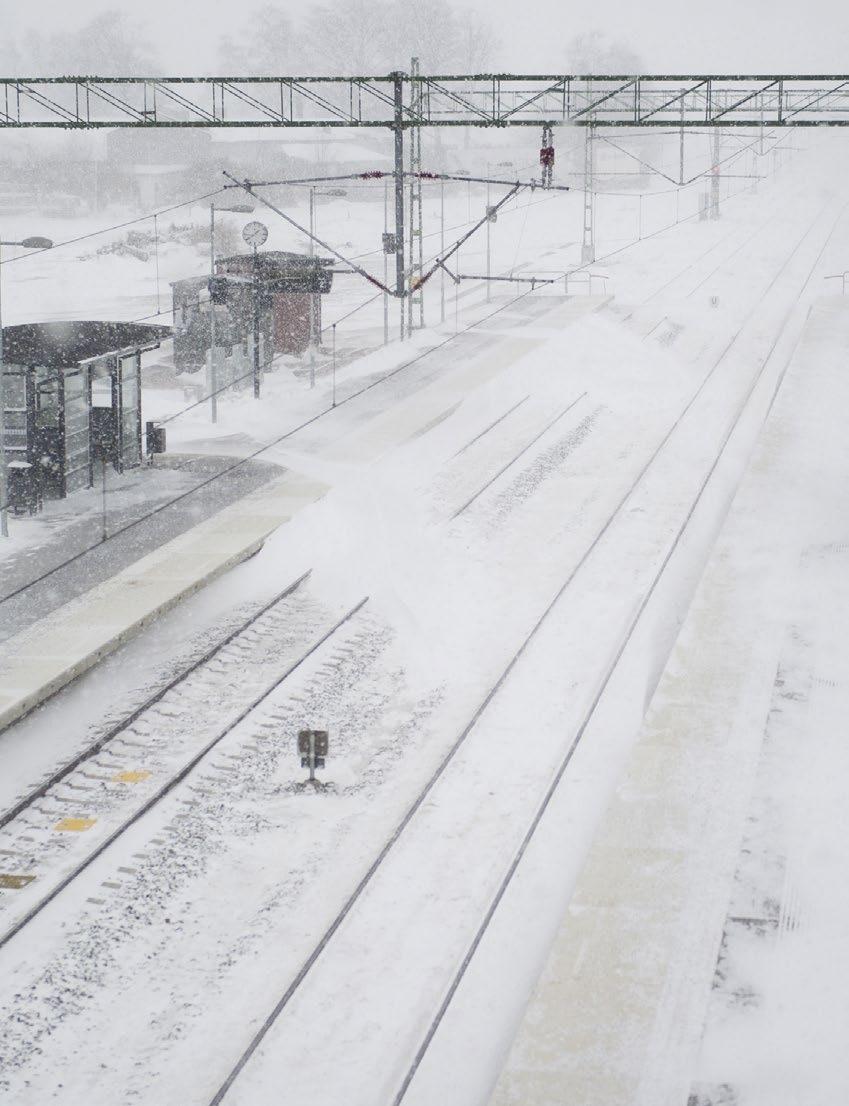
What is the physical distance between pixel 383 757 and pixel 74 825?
10.4 ft

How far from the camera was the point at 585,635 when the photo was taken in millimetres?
17078

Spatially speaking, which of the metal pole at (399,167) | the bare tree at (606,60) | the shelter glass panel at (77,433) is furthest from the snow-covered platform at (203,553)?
the bare tree at (606,60)

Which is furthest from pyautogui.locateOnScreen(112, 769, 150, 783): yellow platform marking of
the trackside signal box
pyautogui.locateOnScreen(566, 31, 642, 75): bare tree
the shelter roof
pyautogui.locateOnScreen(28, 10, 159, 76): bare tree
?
pyautogui.locateOnScreen(566, 31, 642, 75): bare tree

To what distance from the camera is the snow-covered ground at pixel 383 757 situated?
9352 mm

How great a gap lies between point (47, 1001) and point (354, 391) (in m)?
22.9

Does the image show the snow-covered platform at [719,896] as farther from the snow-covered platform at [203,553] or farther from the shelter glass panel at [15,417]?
Answer: the shelter glass panel at [15,417]

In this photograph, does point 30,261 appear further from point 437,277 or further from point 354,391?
point 354,391

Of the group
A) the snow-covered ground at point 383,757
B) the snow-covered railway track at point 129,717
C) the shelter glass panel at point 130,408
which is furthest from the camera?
the shelter glass panel at point 130,408

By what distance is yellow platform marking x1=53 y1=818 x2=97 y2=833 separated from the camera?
1206cm

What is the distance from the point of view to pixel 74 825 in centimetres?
1216

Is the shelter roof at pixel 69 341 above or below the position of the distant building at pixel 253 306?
below

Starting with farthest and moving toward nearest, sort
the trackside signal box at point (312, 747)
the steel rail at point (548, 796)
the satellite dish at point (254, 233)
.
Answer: the satellite dish at point (254, 233) → the trackside signal box at point (312, 747) → the steel rail at point (548, 796)

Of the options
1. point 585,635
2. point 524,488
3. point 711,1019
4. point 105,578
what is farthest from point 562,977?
point 524,488

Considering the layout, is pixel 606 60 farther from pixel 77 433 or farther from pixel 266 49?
pixel 77 433
